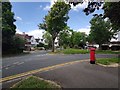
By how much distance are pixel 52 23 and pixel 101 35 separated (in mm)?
22939

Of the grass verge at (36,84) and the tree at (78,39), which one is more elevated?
the tree at (78,39)

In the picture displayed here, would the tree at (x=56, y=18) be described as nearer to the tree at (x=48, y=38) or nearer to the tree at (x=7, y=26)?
the tree at (x=7, y=26)

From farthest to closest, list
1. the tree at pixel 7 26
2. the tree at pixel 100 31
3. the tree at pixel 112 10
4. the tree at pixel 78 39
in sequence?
1. the tree at pixel 78 39
2. the tree at pixel 100 31
3. the tree at pixel 7 26
4. the tree at pixel 112 10

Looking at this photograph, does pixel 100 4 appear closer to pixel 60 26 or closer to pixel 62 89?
pixel 62 89

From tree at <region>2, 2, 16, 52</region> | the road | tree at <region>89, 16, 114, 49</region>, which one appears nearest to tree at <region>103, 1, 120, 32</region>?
the road

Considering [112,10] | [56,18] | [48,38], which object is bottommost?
[48,38]

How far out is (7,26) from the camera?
49062 mm

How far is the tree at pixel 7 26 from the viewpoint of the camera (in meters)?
49.2

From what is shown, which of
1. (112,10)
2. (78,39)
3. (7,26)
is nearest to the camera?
(112,10)

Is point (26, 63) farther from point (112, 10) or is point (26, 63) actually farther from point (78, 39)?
point (78, 39)

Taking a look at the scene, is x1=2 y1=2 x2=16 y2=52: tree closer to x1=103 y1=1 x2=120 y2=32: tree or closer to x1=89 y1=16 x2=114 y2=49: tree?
x1=103 y1=1 x2=120 y2=32: tree

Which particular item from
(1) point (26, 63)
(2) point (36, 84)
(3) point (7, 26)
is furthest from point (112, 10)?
(3) point (7, 26)

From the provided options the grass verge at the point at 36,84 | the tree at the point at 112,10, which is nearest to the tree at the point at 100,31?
the tree at the point at 112,10

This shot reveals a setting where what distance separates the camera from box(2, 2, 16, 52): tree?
49188mm
